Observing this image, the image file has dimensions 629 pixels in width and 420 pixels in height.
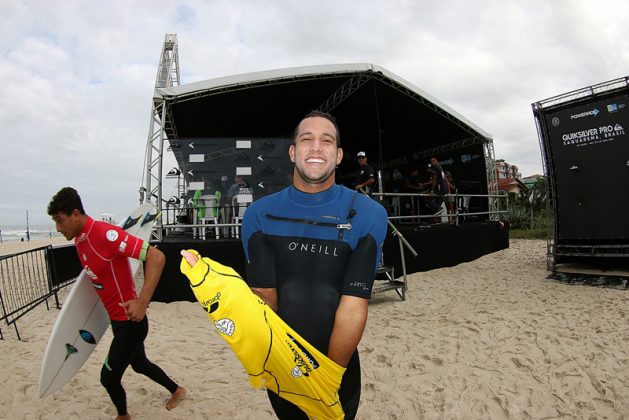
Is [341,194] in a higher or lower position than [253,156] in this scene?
lower

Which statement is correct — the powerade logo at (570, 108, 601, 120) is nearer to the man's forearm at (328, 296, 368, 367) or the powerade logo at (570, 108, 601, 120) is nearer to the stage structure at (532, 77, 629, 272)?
the stage structure at (532, 77, 629, 272)

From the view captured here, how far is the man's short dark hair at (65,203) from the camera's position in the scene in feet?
7.69

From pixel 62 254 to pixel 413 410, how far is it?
7.20 m

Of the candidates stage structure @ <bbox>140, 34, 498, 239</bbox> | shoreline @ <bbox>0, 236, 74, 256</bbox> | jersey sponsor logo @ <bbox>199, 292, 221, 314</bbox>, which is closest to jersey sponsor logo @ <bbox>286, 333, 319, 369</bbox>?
jersey sponsor logo @ <bbox>199, 292, 221, 314</bbox>

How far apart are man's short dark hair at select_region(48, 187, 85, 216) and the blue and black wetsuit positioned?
66.5 inches

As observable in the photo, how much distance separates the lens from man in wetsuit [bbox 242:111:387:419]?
4.24ft

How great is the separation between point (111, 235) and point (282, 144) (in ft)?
18.0

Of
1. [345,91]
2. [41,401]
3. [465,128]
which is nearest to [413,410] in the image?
[41,401]

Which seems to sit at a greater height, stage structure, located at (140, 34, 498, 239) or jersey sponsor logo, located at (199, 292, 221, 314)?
stage structure, located at (140, 34, 498, 239)

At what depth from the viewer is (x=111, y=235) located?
2.39 metres

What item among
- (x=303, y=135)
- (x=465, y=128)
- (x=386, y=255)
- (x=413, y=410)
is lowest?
(x=413, y=410)

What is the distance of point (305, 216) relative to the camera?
54.2 inches

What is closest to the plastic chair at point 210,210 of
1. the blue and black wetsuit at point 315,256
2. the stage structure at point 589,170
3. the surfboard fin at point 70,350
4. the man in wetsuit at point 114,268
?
the surfboard fin at point 70,350

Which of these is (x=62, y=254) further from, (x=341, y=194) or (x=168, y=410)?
(x=341, y=194)
